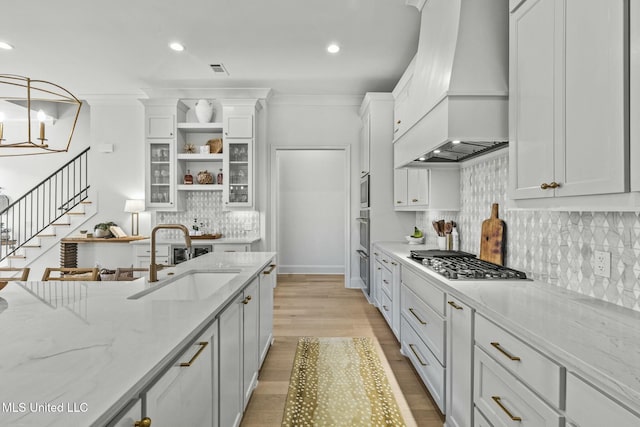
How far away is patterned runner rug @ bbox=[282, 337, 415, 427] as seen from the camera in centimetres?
203

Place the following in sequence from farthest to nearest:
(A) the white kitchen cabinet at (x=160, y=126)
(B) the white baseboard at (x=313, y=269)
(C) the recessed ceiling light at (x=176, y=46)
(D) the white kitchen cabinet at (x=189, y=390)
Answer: (B) the white baseboard at (x=313, y=269) < (A) the white kitchen cabinet at (x=160, y=126) < (C) the recessed ceiling light at (x=176, y=46) < (D) the white kitchen cabinet at (x=189, y=390)

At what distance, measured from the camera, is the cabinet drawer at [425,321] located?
1978 millimetres

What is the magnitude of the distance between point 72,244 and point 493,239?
5373mm

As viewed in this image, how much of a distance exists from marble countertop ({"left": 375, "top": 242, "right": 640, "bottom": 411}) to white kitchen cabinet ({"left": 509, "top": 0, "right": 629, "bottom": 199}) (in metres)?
0.46

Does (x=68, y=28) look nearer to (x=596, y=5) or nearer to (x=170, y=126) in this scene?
(x=170, y=126)

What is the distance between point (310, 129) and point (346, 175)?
2.96 ft

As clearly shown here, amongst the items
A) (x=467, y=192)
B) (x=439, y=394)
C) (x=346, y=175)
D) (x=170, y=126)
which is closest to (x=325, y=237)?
(x=346, y=175)

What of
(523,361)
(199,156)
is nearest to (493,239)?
(523,361)

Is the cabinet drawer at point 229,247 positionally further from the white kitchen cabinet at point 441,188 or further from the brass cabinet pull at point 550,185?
the brass cabinet pull at point 550,185

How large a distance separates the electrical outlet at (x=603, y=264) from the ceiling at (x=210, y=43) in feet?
8.44

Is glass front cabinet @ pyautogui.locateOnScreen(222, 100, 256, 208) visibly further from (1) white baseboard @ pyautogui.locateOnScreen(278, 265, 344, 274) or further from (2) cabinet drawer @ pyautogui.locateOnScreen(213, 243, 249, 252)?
(1) white baseboard @ pyautogui.locateOnScreen(278, 265, 344, 274)

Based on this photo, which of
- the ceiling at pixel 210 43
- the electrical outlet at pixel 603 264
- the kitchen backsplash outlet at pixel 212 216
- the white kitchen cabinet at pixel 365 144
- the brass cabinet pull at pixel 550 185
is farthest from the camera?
the kitchen backsplash outlet at pixel 212 216

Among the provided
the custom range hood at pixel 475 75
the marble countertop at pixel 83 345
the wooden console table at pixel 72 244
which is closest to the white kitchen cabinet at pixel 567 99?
the custom range hood at pixel 475 75

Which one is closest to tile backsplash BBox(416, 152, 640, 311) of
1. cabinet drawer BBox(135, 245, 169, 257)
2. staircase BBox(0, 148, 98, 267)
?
cabinet drawer BBox(135, 245, 169, 257)
